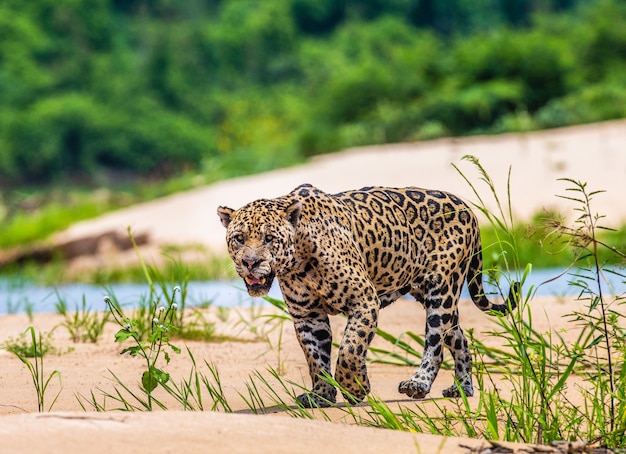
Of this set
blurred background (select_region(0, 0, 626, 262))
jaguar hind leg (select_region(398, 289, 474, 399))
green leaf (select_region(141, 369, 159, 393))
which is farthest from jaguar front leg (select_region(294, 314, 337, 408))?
blurred background (select_region(0, 0, 626, 262))

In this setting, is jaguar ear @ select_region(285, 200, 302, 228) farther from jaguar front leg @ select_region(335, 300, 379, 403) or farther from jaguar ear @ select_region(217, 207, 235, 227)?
jaguar front leg @ select_region(335, 300, 379, 403)

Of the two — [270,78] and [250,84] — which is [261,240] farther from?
[270,78]

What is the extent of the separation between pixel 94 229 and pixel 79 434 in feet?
48.1

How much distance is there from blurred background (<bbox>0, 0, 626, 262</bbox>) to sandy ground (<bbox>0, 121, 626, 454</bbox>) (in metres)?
3.75

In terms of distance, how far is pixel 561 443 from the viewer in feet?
13.2

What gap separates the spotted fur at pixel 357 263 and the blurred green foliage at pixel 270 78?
1690cm

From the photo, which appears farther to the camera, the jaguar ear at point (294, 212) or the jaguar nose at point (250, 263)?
the jaguar ear at point (294, 212)

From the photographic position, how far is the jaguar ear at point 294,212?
5195 mm

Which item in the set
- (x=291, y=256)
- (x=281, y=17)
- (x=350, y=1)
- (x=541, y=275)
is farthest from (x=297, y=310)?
(x=350, y=1)

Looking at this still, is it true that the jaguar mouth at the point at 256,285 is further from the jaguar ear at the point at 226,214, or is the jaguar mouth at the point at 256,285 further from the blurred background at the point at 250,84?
the blurred background at the point at 250,84

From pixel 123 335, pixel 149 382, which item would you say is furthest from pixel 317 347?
pixel 123 335

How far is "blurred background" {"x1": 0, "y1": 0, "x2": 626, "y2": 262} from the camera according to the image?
24.9 meters

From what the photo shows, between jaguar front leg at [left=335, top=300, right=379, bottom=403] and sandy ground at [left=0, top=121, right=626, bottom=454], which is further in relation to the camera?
jaguar front leg at [left=335, top=300, right=379, bottom=403]

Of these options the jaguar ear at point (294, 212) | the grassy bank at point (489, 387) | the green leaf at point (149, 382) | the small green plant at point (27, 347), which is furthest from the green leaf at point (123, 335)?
the small green plant at point (27, 347)
